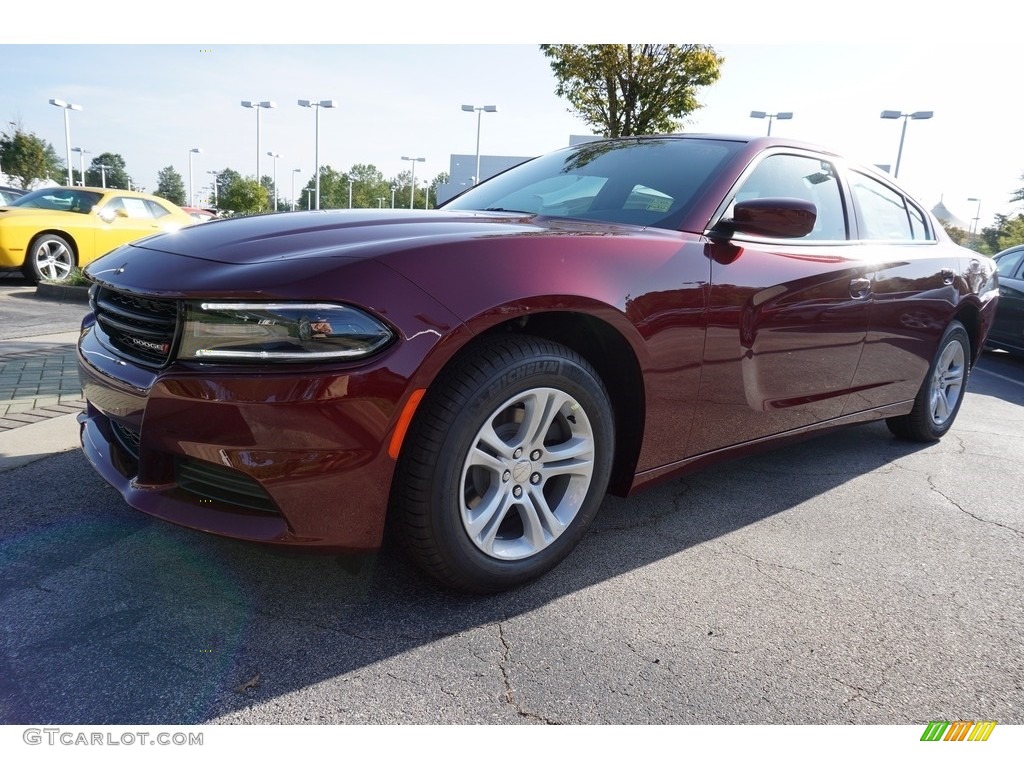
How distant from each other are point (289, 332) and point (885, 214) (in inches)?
A: 127

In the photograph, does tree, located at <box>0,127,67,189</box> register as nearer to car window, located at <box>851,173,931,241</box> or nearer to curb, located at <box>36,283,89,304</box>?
curb, located at <box>36,283,89,304</box>

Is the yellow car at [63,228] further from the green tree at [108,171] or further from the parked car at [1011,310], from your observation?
the green tree at [108,171]

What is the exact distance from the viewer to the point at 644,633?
204 cm

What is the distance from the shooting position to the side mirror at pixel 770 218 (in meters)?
2.46

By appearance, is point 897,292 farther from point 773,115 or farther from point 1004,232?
point 1004,232

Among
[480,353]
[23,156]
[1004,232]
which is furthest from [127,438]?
[23,156]

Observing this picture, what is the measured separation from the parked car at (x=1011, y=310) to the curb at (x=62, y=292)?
33.7ft

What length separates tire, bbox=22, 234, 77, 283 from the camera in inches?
346

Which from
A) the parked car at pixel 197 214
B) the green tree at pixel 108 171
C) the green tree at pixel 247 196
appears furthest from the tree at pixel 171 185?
the parked car at pixel 197 214

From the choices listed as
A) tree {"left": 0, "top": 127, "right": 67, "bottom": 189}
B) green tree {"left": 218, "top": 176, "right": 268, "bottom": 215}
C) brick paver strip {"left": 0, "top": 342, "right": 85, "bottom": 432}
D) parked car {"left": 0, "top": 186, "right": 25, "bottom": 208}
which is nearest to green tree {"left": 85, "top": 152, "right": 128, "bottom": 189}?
green tree {"left": 218, "top": 176, "right": 268, "bottom": 215}

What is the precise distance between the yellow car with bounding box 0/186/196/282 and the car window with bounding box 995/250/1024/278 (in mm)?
10018

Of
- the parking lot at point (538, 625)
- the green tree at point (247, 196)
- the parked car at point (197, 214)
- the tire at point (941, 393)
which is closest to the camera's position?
the parking lot at point (538, 625)
